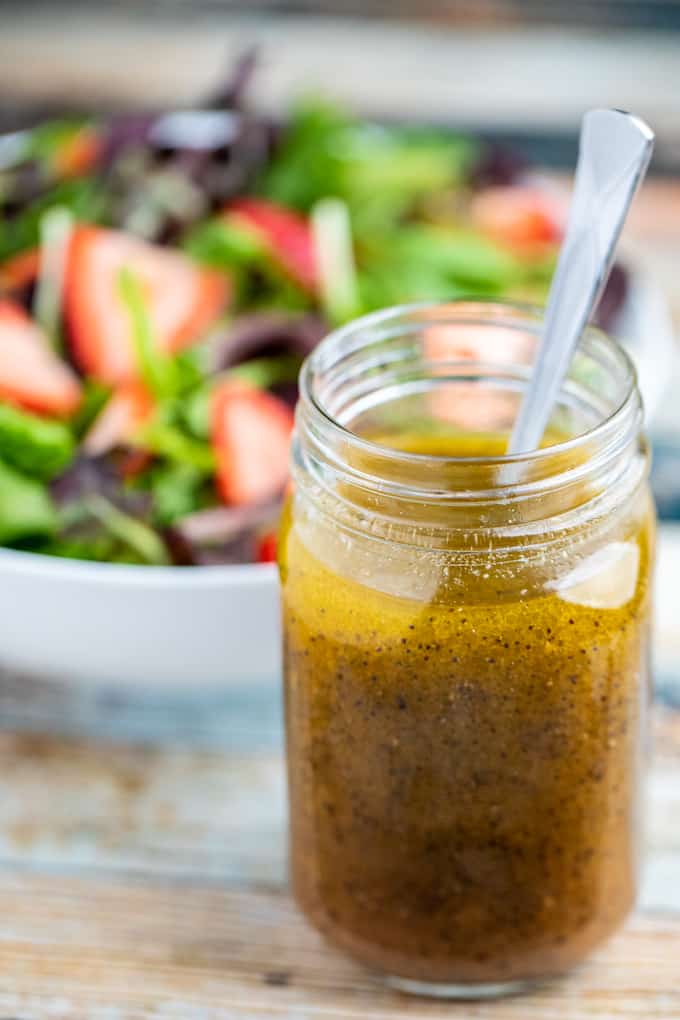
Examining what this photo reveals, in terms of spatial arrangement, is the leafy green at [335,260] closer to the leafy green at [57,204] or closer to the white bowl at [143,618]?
the leafy green at [57,204]

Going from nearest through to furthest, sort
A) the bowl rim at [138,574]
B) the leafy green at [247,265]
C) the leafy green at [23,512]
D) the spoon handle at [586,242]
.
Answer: the spoon handle at [586,242] < the bowl rim at [138,574] < the leafy green at [23,512] < the leafy green at [247,265]

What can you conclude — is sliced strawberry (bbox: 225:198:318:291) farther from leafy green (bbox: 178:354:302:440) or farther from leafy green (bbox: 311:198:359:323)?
leafy green (bbox: 178:354:302:440)

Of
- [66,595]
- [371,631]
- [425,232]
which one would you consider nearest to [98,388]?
[66,595]

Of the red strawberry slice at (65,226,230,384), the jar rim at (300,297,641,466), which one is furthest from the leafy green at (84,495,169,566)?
the jar rim at (300,297,641,466)

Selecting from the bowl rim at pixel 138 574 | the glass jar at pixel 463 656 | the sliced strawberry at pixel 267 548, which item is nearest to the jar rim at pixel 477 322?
the glass jar at pixel 463 656

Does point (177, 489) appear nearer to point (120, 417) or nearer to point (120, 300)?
point (120, 417)

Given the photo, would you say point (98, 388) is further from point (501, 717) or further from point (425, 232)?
point (501, 717)
